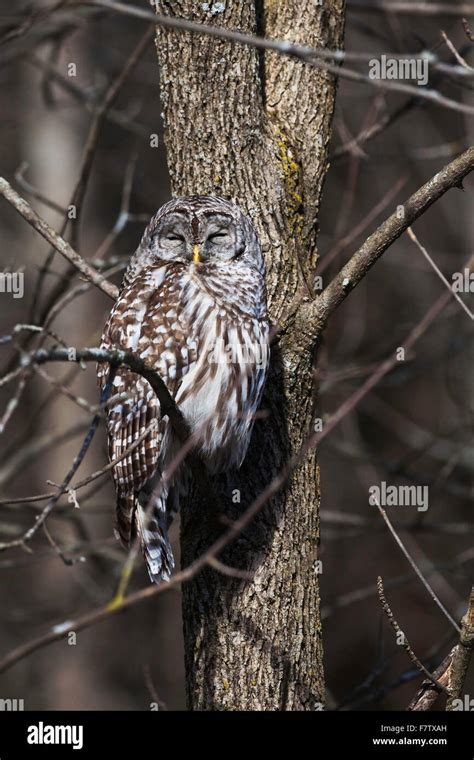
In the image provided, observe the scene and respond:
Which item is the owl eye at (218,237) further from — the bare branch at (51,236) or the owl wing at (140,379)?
the bare branch at (51,236)

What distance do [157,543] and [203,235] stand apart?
4.50 feet

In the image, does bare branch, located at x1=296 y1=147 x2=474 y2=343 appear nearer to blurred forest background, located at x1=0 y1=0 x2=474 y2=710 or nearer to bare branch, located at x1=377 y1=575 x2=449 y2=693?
bare branch, located at x1=377 y1=575 x2=449 y2=693

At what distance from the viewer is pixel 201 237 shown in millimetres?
4543

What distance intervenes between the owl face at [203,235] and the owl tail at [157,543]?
1087 mm

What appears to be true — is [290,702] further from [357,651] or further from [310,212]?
[357,651]

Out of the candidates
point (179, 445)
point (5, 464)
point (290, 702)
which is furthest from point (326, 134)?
point (5, 464)

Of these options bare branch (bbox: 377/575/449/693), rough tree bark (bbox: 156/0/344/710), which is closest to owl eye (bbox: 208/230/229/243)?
rough tree bark (bbox: 156/0/344/710)

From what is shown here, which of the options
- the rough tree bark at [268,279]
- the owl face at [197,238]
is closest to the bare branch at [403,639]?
the rough tree bark at [268,279]

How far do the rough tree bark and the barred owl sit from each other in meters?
0.10

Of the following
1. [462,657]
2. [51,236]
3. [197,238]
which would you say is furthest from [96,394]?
[462,657]

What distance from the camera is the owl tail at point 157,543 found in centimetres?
439

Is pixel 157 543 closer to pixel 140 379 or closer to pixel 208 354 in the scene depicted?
pixel 140 379

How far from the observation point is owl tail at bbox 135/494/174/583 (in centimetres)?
439
